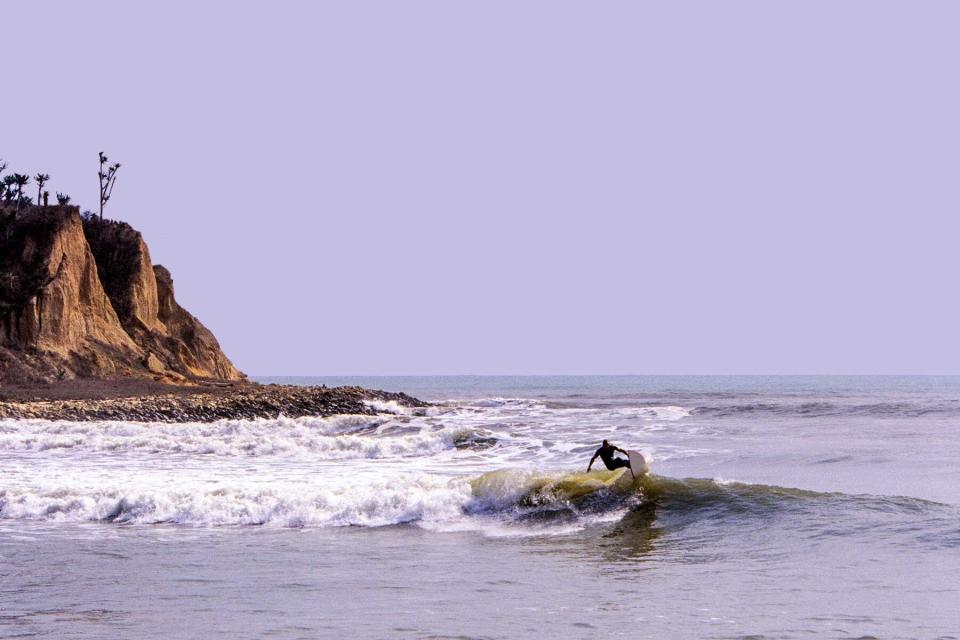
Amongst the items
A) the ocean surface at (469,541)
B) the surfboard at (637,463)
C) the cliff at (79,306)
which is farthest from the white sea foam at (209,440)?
the cliff at (79,306)

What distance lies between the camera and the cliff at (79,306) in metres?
46.2

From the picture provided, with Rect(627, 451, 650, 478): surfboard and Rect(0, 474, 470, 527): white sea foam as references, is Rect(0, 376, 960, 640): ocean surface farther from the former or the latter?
Rect(627, 451, 650, 478): surfboard

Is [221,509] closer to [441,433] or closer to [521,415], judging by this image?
[441,433]

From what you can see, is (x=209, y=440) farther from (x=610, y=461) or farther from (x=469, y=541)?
(x=469, y=541)

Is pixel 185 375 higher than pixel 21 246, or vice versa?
pixel 21 246

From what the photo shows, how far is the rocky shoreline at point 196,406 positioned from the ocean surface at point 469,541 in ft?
22.4

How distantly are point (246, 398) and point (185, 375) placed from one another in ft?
49.5

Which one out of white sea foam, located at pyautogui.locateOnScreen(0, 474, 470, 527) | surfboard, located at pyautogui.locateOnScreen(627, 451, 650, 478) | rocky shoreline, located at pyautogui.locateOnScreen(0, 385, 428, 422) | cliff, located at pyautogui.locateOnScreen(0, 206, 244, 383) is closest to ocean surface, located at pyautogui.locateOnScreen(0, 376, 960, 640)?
white sea foam, located at pyautogui.locateOnScreen(0, 474, 470, 527)

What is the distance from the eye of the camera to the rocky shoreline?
34781 mm

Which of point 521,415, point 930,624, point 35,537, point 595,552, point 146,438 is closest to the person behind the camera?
point 930,624

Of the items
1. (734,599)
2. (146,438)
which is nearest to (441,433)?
(146,438)

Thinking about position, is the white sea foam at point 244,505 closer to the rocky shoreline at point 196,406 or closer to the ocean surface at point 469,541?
the ocean surface at point 469,541

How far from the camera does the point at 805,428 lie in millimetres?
34656

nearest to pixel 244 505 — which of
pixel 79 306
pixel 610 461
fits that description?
pixel 610 461
